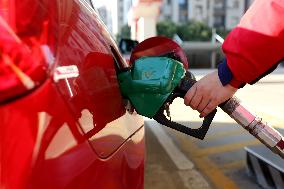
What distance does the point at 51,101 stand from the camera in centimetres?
130

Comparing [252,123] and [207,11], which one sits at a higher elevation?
[252,123]

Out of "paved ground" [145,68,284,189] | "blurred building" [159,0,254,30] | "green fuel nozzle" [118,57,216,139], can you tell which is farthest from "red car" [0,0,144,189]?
"blurred building" [159,0,254,30]

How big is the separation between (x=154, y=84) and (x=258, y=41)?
1.30 ft

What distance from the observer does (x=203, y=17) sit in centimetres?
9619

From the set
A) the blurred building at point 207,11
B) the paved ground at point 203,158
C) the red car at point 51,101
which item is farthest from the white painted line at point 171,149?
the blurred building at point 207,11

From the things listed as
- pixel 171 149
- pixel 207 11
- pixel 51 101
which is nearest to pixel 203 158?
pixel 171 149

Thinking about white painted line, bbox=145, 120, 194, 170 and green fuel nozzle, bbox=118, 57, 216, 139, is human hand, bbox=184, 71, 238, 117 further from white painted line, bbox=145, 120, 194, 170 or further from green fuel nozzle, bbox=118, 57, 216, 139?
white painted line, bbox=145, 120, 194, 170

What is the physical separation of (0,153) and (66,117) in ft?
0.66

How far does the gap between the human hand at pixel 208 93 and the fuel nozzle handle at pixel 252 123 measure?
0.15 meters

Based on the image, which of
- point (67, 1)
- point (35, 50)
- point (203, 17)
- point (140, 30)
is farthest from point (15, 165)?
point (203, 17)

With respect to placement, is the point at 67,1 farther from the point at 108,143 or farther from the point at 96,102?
the point at 108,143

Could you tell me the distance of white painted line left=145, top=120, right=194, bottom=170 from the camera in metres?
5.38

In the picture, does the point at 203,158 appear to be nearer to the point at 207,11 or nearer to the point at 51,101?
the point at 51,101

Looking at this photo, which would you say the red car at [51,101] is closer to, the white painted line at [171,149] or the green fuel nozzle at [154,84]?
the green fuel nozzle at [154,84]
